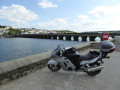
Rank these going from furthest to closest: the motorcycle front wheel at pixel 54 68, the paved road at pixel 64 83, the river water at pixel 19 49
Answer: the river water at pixel 19 49 → the motorcycle front wheel at pixel 54 68 → the paved road at pixel 64 83

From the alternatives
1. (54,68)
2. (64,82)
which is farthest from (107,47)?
(54,68)

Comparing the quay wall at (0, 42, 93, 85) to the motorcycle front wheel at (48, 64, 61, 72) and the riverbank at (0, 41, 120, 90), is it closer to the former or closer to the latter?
the riverbank at (0, 41, 120, 90)

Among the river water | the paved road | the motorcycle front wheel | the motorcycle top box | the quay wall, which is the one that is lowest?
the river water

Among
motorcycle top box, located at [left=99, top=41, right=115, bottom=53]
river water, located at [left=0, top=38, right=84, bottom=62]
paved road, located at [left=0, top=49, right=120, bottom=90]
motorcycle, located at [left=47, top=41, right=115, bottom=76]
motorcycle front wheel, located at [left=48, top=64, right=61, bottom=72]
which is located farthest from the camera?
river water, located at [left=0, top=38, right=84, bottom=62]

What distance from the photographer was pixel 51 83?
302 cm

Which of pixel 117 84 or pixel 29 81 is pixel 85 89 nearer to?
pixel 117 84

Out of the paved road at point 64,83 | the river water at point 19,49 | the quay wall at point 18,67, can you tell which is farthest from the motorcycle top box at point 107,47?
the river water at point 19,49

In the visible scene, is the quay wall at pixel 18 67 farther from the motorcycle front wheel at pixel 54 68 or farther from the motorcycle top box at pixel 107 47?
the motorcycle top box at pixel 107 47

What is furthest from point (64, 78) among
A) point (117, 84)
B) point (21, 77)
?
point (117, 84)

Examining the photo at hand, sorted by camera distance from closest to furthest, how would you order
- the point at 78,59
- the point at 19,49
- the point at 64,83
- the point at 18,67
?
the point at 64,83, the point at 18,67, the point at 78,59, the point at 19,49

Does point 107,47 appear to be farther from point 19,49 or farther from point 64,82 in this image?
point 19,49

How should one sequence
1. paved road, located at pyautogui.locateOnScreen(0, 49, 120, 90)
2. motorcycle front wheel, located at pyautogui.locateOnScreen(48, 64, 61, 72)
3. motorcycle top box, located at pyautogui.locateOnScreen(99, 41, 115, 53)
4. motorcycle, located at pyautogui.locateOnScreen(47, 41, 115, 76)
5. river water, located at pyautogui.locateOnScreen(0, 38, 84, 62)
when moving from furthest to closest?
1. river water, located at pyautogui.locateOnScreen(0, 38, 84, 62)
2. motorcycle front wheel, located at pyautogui.locateOnScreen(48, 64, 61, 72)
3. motorcycle, located at pyautogui.locateOnScreen(47, 41, 115, 76)
4. motorcycle top box, located at pyautogui.locateOnScreen(99, 41, 115, 53)
5. paved road, located at pyautogui.locateOnScreen(0, 49, 120, 90)

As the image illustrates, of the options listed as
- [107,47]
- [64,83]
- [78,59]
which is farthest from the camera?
[78,59]

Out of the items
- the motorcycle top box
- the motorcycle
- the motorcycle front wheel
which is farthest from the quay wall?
the motorcycle top box
